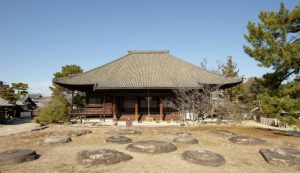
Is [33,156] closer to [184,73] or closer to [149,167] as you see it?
[149,167]

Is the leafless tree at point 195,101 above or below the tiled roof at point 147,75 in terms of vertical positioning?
below

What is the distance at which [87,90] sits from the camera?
22.3m

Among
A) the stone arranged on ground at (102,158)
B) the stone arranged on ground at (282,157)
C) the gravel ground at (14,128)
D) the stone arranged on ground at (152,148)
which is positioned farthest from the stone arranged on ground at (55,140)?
the stone arranged on ground at (282,157)

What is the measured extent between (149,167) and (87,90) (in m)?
16.4

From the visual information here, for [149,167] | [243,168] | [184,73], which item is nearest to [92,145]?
[149,167]

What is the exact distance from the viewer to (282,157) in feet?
25.3

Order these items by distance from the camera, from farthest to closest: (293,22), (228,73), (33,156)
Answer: (228,73) < (293,22) < (33,156)

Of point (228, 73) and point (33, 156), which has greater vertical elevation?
point (228, 73)

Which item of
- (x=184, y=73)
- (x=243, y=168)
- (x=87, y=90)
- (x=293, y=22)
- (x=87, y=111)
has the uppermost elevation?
(x=293, y=22)

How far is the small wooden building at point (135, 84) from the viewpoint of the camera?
2031cm

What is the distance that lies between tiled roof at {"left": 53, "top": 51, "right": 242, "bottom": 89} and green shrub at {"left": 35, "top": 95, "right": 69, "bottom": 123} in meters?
2.44

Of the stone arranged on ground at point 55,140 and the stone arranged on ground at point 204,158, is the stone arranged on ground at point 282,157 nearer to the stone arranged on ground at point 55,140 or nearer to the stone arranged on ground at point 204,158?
the stone arranged on ground at point 204,158

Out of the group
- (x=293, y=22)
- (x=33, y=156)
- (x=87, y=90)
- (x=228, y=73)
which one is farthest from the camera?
(x=228, y=73)

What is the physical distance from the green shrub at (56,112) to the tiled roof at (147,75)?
8.02 ft
